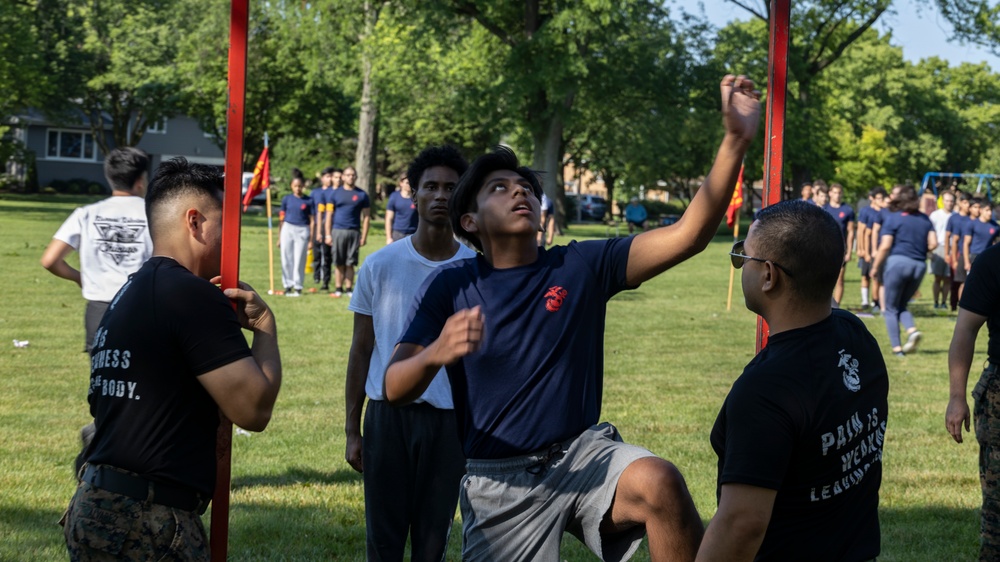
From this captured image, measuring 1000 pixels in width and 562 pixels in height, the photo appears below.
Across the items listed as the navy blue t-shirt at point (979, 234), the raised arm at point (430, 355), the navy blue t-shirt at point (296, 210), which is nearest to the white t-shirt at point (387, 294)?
the raised arm at point (430, 355)

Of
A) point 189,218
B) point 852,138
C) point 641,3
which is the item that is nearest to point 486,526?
point 189,218

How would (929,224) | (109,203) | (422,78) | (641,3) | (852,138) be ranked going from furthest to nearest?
(852,138)
(422,78)
(641,3)
(929,224)
(109,203)

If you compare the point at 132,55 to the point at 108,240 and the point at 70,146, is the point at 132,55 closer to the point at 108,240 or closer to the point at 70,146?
the point at 70,146

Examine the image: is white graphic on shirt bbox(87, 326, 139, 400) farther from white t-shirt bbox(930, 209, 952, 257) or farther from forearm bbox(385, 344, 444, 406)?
white t-shirt bbox(930, 209, 952, 257)

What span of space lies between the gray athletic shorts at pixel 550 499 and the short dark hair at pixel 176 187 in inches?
49.8

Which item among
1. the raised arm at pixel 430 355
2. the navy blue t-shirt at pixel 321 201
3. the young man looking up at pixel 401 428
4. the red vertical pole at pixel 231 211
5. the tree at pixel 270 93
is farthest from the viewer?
the tree at pixel 270 93

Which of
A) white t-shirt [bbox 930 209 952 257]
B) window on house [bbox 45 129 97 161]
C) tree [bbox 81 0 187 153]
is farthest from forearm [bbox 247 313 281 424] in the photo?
window on house [bbox 45 129 97 161]

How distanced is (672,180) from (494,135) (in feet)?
49.5

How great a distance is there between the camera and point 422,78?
47.1 meters

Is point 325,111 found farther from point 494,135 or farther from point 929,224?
point 929,224

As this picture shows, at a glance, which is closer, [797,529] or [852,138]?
[797,529]

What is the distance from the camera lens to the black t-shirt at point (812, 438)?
9.50ft

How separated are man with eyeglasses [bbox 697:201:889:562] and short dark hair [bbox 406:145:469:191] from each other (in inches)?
85.6

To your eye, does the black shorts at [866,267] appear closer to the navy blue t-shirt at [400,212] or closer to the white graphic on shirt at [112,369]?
the navy blue t-shirt at [400,212]
